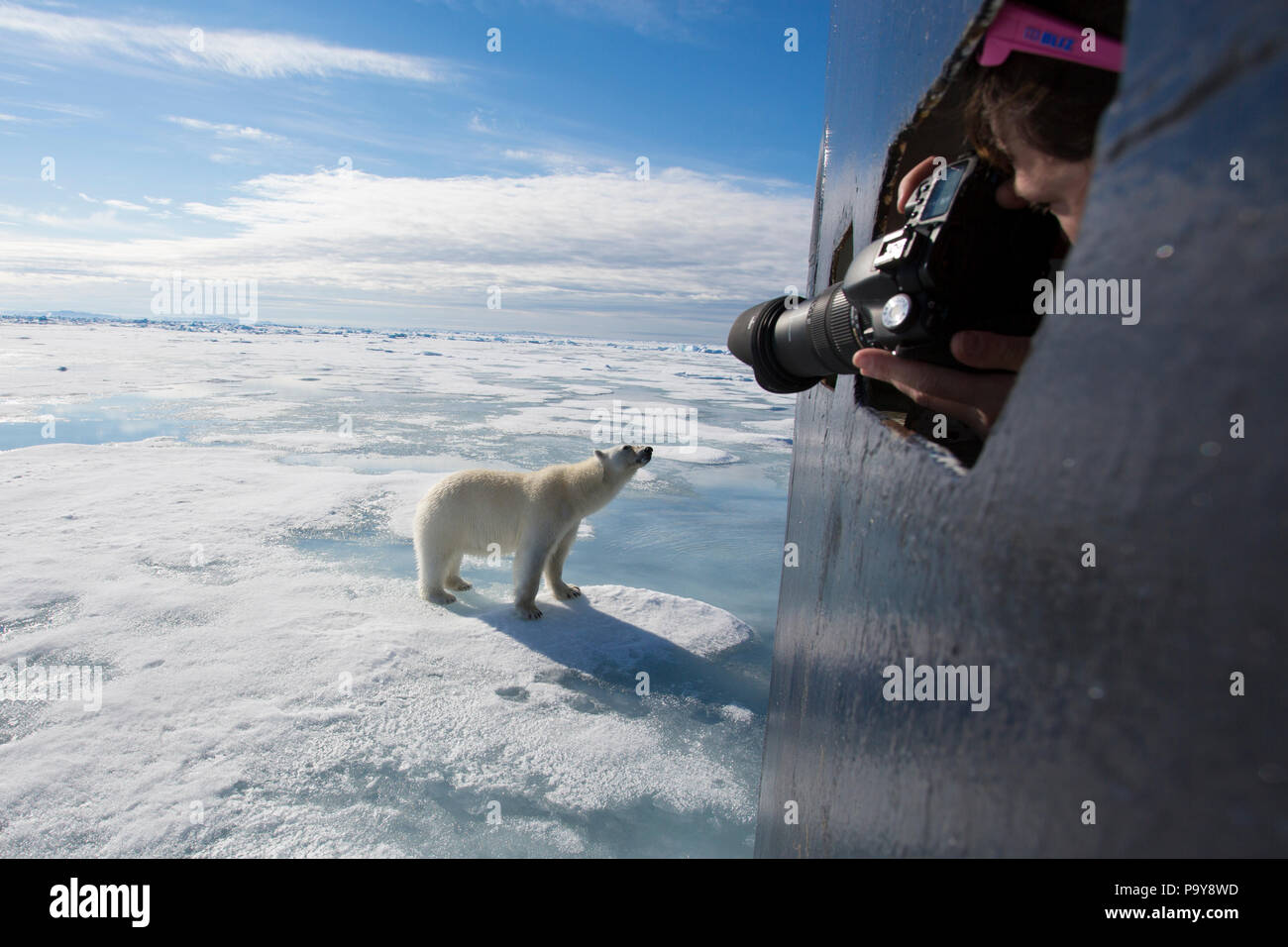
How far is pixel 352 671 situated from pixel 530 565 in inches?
47.4

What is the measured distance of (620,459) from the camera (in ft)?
14.5

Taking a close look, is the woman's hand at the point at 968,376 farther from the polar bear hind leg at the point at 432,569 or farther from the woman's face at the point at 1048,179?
the polar bear hind leg at the point at 432,569

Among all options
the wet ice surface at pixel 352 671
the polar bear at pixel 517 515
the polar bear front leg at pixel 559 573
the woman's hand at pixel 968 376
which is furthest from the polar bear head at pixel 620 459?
the woman's hand at pixel 968 376

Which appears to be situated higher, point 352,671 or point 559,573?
point 559,573

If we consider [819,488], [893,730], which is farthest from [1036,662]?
[819,488]

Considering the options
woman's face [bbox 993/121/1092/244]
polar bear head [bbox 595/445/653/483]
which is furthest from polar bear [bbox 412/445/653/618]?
woman's face [bbox 993/121/1092/244]

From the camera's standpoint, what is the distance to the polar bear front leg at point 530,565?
417cm

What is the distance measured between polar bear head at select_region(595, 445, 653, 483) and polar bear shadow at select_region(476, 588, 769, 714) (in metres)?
0.94

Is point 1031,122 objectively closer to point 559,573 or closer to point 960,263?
point 960,263

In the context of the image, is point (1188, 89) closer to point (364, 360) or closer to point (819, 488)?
point (819, 488)

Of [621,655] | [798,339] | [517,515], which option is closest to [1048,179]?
[798,339]

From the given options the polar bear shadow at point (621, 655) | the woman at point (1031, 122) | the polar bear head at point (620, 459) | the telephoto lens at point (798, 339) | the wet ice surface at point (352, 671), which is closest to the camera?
the woman at point (1031, 122)

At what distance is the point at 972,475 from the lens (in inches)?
24.2

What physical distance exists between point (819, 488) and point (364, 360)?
30.1 meters
